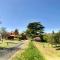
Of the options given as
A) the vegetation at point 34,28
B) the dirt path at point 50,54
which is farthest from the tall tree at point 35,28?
the dirt path at point 50,54

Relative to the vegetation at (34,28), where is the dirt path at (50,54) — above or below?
below

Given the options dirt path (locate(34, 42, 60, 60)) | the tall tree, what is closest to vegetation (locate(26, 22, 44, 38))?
the tall tree

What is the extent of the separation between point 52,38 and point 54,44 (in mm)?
1921

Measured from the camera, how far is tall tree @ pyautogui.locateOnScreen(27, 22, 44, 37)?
136500 mm

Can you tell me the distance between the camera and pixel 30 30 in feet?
463

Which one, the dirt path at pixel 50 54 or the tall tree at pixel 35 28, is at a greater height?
the tall tree at pixel 35 28

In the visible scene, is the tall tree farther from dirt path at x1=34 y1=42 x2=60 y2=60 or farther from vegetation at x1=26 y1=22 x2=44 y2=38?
dirt path at x1=34 y1=42 x2=60 y2=60

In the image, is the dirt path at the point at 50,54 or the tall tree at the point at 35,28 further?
the tall tree at the point at 35,28

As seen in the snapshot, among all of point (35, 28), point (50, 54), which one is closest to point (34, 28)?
point (35, 28)

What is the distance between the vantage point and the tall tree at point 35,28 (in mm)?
136500

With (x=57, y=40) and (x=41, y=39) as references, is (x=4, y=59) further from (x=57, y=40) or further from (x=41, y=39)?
(x=41, y=39)

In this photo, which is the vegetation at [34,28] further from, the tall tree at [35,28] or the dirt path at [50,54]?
the dirt path at [50,54]

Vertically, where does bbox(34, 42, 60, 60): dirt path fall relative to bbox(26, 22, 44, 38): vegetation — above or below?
below

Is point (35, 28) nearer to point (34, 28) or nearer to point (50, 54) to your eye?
point (34, 28)
